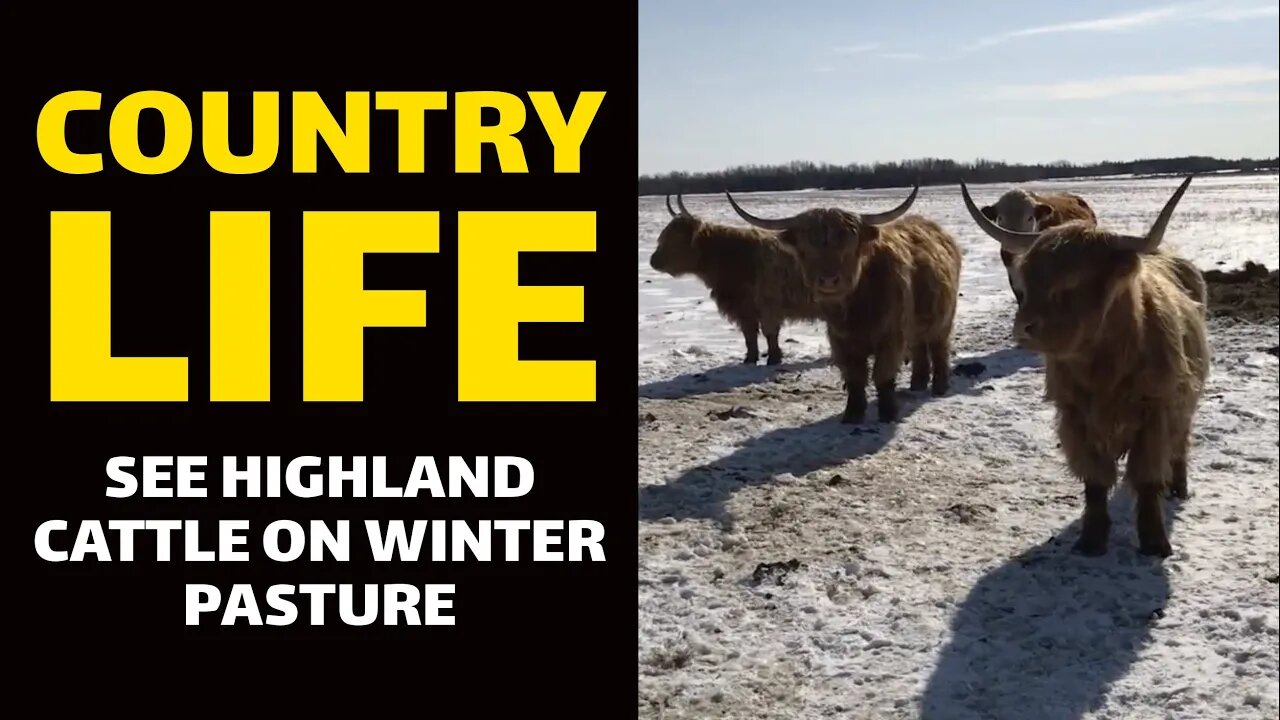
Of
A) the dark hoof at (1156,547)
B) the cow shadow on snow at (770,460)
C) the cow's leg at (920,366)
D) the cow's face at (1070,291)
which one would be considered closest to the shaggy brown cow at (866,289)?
the cow's leg at (920,366)

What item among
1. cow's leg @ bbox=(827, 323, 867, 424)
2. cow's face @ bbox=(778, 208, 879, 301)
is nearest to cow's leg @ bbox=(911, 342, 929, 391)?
cow's leg @ bbox=(827, 323, 867, 424)

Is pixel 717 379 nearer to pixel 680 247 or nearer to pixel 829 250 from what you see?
pixel 680 247

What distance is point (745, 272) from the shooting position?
451 inches

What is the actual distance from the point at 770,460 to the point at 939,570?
1.99 meters

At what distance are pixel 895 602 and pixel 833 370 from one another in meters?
5.65

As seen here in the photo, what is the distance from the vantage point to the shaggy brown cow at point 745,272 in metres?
11.0

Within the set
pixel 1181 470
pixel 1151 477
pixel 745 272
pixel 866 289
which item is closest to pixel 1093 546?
pixel 1151 477

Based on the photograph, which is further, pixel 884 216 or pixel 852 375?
pixel 884 216

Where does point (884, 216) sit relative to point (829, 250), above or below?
above

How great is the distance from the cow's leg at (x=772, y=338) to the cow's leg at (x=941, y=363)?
2.13m

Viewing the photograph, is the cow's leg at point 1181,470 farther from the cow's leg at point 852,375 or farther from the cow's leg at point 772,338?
the cow's leg at point 772,338

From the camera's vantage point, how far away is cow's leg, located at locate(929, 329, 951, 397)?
28.5 feet

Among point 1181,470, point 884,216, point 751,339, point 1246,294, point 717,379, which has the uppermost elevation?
point 884,216

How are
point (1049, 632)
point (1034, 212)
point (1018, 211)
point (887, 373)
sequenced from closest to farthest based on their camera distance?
1. point (1049, 632)
2. point (887, 373)
3. point (1034, 212)
4. point (1018, 211)
